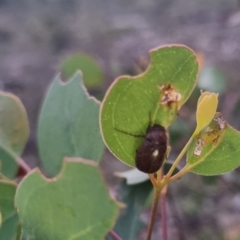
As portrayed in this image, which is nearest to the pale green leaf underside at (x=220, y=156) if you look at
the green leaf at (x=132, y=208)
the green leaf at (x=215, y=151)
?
the green leaf at (x=215, y=151)

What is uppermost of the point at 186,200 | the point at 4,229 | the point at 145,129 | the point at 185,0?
the point at 145,129

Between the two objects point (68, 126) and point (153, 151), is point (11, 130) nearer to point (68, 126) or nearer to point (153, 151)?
point (68, 126)

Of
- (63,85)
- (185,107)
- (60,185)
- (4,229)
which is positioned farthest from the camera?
(185,107)

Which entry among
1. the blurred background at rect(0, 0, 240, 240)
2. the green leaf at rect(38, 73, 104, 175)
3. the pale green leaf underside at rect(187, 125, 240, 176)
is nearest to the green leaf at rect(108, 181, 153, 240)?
the green leaf at rect(38, 73, 104, 175)

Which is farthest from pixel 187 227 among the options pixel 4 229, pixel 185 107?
pixel 4 229

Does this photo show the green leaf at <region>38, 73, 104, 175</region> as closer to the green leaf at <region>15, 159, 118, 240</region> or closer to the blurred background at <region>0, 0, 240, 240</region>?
the green leaf at <region>15, 159, 118, 240</region>

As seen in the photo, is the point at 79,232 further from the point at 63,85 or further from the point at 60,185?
the point at 63,85

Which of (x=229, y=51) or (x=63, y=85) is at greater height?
(x=63, y=85)
